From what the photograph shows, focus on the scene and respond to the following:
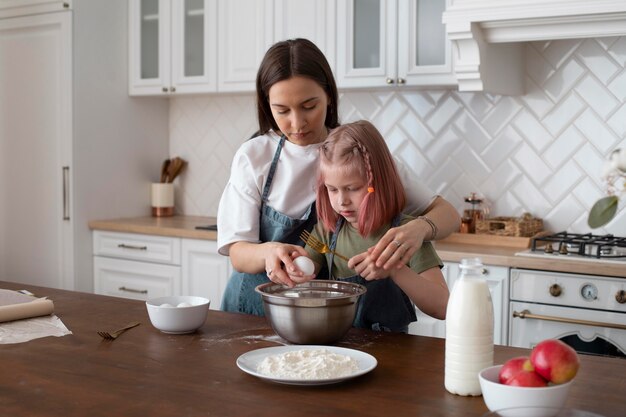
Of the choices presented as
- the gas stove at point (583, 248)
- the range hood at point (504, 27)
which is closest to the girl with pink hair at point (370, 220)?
the gas stove at point (583, 248)

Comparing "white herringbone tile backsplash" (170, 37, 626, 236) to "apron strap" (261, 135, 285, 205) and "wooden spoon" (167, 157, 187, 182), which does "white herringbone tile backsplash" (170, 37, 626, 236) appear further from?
"apron strap" (261, 135, 285, 205)

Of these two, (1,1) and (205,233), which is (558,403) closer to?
(205,233)

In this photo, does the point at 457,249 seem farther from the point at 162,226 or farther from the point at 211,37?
the point at 211,37

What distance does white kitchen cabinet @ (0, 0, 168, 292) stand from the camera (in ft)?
12.9

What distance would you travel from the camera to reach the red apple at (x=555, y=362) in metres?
1.18

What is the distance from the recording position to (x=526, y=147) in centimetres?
343

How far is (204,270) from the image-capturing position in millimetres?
3727

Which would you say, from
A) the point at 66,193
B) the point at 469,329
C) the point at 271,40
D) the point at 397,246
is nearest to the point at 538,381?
the point at 469,329

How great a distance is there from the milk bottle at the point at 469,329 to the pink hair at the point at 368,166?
546mm

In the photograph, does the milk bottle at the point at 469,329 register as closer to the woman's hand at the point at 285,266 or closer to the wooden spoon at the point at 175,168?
the woman's hand at the point at 285,266

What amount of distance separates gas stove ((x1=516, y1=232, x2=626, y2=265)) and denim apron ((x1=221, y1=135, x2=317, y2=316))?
114 cm

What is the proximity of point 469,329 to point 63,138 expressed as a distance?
3.03m

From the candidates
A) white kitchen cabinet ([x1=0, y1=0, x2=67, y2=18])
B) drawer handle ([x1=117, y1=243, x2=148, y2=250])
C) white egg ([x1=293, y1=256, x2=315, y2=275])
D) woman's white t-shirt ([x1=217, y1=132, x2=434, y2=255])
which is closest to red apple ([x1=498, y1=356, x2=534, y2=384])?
white egg ([x1=293, y1=256, x2=315, y2=275])

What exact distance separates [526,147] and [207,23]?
65.1 inches
